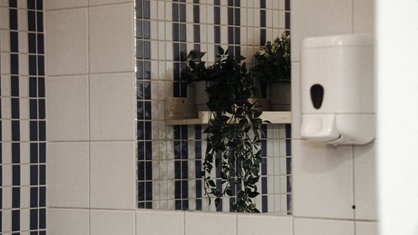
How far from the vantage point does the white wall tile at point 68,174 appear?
1.92 metres

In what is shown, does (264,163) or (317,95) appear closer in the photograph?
(317,95)

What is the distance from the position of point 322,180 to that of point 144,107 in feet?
1.93

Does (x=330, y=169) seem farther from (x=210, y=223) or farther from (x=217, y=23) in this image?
(x=217, y=23)

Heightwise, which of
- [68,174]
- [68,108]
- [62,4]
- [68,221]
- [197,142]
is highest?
[62,4]

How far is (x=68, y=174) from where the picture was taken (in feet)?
6.42

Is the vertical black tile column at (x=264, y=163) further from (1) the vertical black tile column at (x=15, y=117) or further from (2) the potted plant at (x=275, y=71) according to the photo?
(1) the vertical black tile column at (x=15, y=117)

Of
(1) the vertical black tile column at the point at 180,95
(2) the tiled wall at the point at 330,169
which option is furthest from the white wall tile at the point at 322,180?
(1) the vertical black tile column at the point at 180,95

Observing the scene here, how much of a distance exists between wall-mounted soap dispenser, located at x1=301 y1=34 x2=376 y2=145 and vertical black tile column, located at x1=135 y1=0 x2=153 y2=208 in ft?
1.88

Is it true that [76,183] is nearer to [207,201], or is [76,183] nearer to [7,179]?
[7,179]

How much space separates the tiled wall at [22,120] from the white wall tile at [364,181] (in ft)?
3.36
